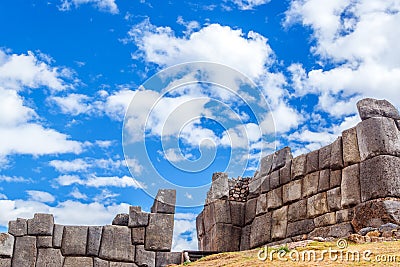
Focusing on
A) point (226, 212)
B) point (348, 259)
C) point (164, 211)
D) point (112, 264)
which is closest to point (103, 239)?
point (112, 264)

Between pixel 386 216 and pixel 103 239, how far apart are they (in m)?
7.34

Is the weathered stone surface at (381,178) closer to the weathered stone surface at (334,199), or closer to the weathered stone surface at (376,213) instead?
the weathered stone surface at (376,213)

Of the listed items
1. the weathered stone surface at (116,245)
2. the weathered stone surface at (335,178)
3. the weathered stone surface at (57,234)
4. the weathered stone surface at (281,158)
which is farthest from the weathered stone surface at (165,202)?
the weathered stone surface at (335,178)

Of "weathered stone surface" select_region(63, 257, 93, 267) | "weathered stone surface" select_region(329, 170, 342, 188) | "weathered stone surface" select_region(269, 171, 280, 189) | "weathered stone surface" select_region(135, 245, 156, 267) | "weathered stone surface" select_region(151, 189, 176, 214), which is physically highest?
"weathered stone surface" select_region(269, 171, 280, 189)

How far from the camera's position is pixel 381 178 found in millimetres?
14453

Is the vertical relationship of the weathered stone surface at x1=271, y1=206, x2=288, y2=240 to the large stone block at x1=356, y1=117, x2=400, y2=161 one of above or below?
below

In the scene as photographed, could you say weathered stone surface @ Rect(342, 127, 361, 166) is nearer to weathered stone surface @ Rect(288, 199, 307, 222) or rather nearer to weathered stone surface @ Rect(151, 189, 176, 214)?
weathered stone surface @ Rect(288, 199, 307, 222)

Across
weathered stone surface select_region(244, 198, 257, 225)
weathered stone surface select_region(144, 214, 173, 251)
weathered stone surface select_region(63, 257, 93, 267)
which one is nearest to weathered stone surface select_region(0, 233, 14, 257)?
weathered stone surface select_region(63, 257, 93, 267)

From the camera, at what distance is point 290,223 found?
17219 mm

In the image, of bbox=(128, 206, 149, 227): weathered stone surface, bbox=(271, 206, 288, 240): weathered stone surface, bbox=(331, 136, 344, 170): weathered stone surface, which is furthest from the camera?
bbox=(271, 206, 288, 240): weathered stone surface

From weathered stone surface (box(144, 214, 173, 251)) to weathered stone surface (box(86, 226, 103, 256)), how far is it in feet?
4.18

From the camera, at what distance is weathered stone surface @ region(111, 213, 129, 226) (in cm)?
1580

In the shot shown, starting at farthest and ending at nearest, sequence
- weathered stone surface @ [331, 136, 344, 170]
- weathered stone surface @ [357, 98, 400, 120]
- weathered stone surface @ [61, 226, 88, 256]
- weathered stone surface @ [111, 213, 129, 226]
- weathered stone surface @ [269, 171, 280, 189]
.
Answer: weathered stone surface @ [269, 171, 280, 189] → weathered stone surface @ [331, 136, 344, 170] → weathered stone surface @ [111, 213, 129, 226] → weathered stone surface @ [357, 98, 400, 120] → weathered stone surface @ [61, 226, 88, 256]

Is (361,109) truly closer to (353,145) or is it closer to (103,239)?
(353,145)
